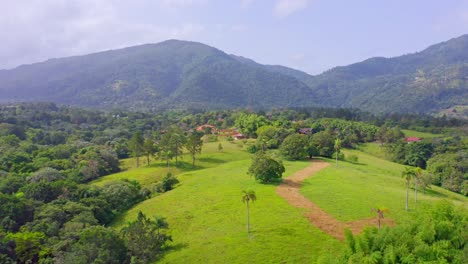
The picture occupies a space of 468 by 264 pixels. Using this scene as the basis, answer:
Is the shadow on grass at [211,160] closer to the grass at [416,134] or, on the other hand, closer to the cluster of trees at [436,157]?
the cluster of trees at [436,157]

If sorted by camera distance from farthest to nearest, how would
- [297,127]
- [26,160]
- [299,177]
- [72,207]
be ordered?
[297,127] < [26,160] < [299,177] < [72,207]

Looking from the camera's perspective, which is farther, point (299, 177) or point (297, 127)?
point (297, 127)

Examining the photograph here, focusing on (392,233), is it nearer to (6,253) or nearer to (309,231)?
(309,231)

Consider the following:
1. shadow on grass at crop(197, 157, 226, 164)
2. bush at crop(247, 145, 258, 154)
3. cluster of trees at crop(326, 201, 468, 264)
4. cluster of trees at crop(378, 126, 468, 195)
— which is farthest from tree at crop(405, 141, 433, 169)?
cluster of trees at crop(326, 201, 468, 264)

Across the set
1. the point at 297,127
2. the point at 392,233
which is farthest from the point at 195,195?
the point at 297,127

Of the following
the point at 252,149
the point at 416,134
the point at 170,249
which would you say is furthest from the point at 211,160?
the point at 416,134

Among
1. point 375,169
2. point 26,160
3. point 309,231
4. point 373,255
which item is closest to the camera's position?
point 373,255

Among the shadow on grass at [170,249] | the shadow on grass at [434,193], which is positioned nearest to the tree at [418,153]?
the shadow on grass at [434,193]

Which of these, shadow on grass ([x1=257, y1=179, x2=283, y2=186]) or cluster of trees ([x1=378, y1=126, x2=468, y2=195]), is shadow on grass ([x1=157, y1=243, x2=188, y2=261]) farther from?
cluster of trees ([x1=378, y1=126, x2=468, y2=195])
